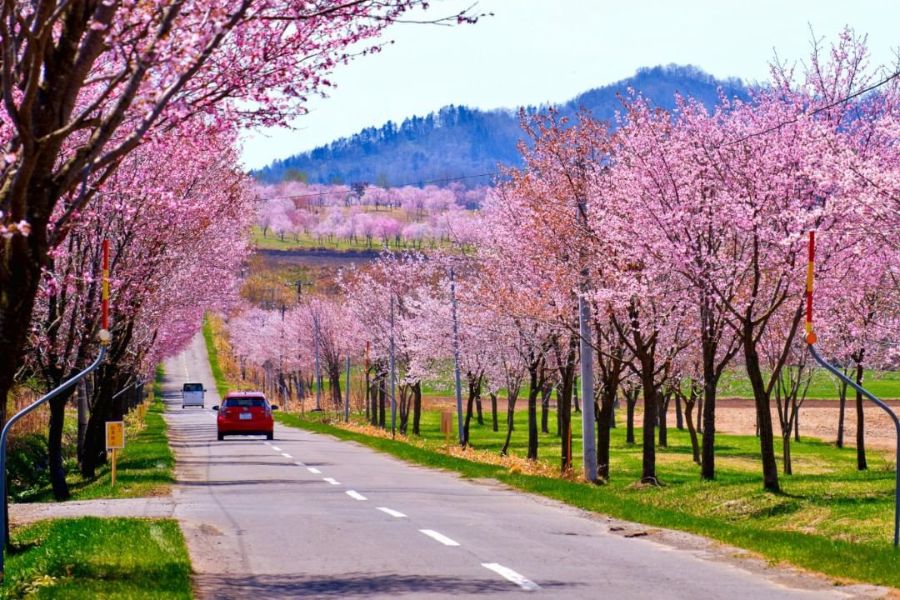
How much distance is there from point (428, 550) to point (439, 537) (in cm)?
140

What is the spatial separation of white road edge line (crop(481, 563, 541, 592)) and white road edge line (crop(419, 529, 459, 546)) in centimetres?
200

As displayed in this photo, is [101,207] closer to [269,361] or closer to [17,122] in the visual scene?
[17,122]

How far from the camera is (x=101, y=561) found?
12461mm

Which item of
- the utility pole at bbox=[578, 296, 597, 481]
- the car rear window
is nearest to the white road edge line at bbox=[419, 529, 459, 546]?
the utility pole at bbox=[578, 296, 597, 481]

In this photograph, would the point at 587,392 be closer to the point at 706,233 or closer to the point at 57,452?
the point at 706,233

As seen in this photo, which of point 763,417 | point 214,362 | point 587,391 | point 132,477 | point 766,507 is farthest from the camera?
point 214,362

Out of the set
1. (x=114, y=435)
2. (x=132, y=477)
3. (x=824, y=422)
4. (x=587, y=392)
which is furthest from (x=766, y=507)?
(x=824, y=422)

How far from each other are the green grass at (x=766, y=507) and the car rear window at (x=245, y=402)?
629 centimetres

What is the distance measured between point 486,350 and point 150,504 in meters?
29.6

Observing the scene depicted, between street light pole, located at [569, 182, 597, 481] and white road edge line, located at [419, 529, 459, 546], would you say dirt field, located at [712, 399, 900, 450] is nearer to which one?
street light pole, located at [569, 182, 597, 481]

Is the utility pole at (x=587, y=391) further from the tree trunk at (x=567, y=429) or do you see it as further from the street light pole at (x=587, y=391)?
the tree trunk at (x=567, y=429)

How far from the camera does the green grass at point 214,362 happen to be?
13643 centimetres

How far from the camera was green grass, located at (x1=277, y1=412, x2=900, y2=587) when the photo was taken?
13438 millimetres

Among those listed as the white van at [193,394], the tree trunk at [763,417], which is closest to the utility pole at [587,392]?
the tree trunk at [763,417]
